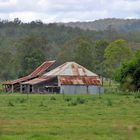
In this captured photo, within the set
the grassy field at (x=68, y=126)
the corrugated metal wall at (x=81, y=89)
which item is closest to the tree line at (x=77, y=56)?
the corrugated metal wall at (x=81, y=89)

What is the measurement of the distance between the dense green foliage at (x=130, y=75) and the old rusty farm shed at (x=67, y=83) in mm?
10154

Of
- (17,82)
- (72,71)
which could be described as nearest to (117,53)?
(72,71)

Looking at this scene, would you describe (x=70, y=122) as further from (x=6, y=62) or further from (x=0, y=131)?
(x=6, y=62)

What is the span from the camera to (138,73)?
6744 cm

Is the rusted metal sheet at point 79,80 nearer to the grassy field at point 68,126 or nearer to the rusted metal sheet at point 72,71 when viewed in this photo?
the rusted metal sheet at point 72,71

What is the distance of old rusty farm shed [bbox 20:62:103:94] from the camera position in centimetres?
7994

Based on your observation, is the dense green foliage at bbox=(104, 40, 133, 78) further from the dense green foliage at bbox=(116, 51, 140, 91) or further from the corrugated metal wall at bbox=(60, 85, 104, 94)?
the dense green foliage at bbox=(116, 51, 140, 91)

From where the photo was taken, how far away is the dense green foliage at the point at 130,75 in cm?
6756

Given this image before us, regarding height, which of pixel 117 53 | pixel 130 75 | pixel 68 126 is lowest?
pixel 68 126

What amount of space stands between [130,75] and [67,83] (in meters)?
14.5

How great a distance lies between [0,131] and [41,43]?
106m

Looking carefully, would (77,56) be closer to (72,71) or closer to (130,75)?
(72,71)

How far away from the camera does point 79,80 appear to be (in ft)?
267

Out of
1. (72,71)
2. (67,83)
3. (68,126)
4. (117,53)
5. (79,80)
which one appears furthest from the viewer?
(117,53)
